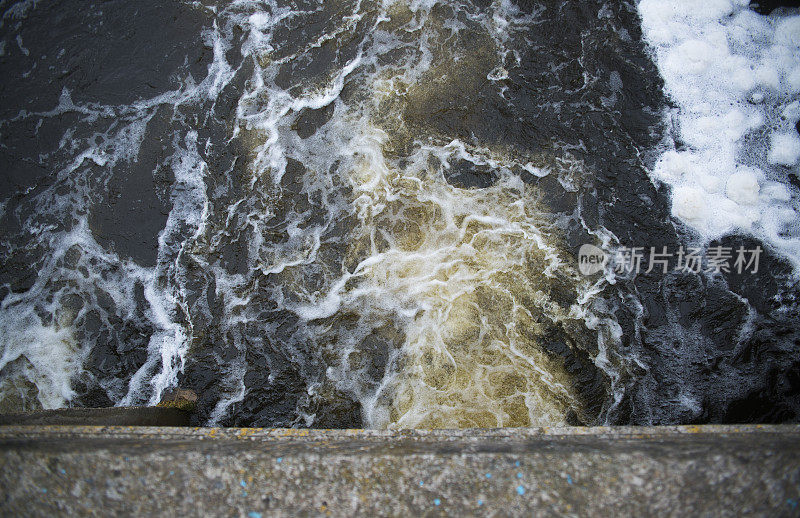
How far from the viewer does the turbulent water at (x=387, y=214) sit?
4434 mm

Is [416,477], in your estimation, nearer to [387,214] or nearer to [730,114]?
[387,214]

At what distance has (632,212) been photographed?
15.4ft

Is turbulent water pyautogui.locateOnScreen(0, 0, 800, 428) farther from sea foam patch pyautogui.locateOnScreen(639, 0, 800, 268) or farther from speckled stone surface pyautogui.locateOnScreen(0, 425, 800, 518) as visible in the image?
speckled stone surface pyautogui.locateOnScreen(0, 425, 800, 518)

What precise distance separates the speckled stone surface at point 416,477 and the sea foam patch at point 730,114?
2.23 meters

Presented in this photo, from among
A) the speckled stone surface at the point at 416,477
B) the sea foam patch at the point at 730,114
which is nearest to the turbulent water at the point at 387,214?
the sea foam patch at the point at 730,114

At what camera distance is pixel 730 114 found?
4.80 metres

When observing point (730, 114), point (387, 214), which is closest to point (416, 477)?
point (387, 214)

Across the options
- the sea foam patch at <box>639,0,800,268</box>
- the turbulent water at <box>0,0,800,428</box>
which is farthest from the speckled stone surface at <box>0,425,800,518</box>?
the sea foam patch at <box>639,0,800,268</box>

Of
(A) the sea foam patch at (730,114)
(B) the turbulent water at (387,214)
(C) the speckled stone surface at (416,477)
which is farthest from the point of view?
(A) the sea foam patch at (730,114)

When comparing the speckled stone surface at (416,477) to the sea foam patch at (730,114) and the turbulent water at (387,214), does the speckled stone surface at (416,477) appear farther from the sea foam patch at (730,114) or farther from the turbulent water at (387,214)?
the sea foam patch at (730,114)

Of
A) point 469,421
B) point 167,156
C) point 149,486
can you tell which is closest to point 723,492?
point 469,421

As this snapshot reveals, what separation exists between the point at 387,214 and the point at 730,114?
3489 mm

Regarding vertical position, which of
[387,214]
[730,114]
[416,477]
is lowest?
[416,477]

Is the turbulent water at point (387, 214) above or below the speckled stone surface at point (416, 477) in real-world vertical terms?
above
